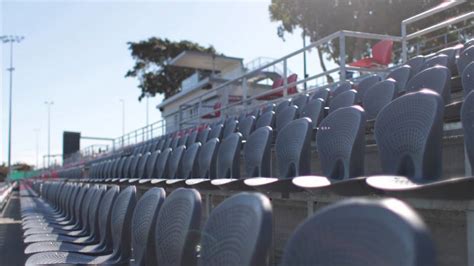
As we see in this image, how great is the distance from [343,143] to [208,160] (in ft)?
6.30

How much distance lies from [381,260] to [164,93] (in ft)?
112

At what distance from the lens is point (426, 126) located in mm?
2670

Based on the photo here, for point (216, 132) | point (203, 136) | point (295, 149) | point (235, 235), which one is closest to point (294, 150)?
point (295, 149)

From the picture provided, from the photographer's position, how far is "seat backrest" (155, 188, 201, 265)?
215cm

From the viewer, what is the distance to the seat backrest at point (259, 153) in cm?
400

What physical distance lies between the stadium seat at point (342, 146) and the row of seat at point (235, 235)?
0.81m

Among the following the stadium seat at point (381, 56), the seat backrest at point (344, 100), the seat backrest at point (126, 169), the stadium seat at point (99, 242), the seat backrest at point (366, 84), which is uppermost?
the stadium seat at point (381, 56)

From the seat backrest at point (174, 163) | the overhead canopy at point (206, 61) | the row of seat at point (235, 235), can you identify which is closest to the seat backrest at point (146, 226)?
the row of seat at point (235, 235)

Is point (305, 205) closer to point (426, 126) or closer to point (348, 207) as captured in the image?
point (426, 126)

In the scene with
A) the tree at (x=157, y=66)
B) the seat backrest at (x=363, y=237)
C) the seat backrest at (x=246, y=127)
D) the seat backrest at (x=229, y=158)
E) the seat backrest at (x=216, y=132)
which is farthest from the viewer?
the tree at (x=157, y=66)

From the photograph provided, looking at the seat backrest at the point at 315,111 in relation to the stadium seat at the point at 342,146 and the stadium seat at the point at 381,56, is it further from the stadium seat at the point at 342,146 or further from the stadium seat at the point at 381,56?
the stadium seat at the point at 381,56

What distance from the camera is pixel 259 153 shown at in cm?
405

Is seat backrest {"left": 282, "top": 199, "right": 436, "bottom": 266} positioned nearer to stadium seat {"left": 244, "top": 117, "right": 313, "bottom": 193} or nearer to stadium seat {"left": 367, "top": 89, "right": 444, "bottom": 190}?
stadium seat {"left": 367, "top": 89, "right": 444, "bottom": 190}

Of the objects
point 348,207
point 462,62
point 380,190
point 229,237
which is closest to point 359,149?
point 380,190
